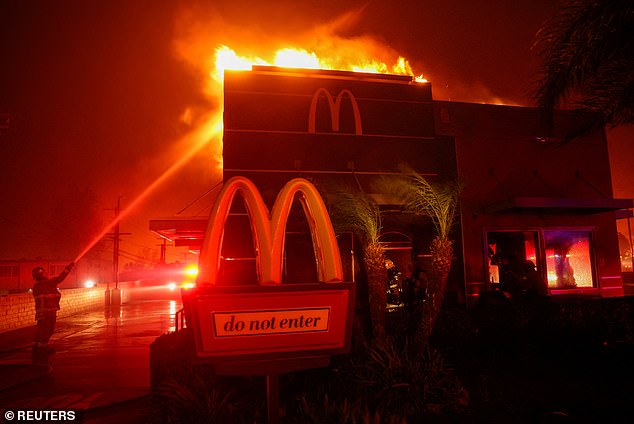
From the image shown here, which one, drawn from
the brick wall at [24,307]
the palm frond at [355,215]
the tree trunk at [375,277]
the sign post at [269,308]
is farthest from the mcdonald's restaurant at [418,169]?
the brick wall at [24,307]

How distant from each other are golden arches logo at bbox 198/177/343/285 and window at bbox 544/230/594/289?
11.6 metres

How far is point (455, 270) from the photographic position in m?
12.7

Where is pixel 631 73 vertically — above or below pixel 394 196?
above

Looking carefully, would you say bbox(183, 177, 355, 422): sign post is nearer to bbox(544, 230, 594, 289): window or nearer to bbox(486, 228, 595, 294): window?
bbox(486, 228, 595, 294): window

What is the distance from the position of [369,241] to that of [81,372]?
721 centimetres

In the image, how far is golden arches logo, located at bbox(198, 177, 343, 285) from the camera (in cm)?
400

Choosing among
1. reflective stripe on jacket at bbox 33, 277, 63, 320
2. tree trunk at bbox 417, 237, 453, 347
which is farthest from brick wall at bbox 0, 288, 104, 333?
tree trunk at bbox 417, 237, 453, 347

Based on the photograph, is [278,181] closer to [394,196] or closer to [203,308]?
[394,196]

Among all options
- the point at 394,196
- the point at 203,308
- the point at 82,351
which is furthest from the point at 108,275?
the point at 203,308

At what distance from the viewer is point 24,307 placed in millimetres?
18859

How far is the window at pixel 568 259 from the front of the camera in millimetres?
13523

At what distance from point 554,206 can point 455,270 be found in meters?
3.29

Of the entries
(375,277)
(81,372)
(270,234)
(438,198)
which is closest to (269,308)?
(270,234)

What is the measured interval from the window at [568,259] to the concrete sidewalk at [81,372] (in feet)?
41.2
